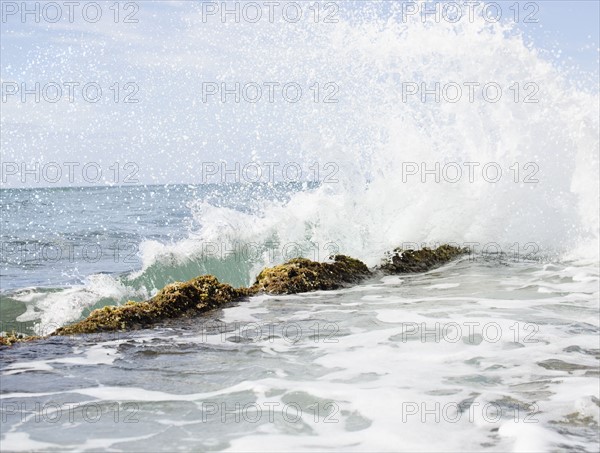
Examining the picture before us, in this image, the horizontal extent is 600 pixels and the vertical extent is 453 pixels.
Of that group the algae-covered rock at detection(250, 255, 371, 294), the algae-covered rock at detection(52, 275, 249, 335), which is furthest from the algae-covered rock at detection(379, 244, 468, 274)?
the algae-covered rock at detection(52, 275, 249, 335)

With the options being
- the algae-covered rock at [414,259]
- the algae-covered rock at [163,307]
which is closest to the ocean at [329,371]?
the algae-covered rock at [163,307]

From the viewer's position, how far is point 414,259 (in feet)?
30.0

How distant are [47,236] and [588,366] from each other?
17505 mm

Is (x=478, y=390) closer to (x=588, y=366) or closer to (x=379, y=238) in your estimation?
(x=588, y=366)

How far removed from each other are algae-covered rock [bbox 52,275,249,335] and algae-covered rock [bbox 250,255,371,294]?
39 centimetres

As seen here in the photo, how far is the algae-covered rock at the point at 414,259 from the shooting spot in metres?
8.80

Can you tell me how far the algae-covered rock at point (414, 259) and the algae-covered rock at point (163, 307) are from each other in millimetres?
2547

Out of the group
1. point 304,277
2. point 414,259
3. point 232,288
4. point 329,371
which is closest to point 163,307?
point 232,288

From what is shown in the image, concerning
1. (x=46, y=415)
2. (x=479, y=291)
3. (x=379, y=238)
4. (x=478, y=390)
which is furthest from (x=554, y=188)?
(x=46, y=415)

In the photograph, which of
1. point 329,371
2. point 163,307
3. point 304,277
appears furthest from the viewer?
point 304,277

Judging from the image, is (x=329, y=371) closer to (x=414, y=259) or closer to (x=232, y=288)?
(x=232, y=288)

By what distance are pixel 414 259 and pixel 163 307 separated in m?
4.20

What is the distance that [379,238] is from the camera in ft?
33.4

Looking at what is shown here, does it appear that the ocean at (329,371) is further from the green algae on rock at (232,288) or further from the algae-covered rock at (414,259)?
the algae-covered rock at (414,259)
